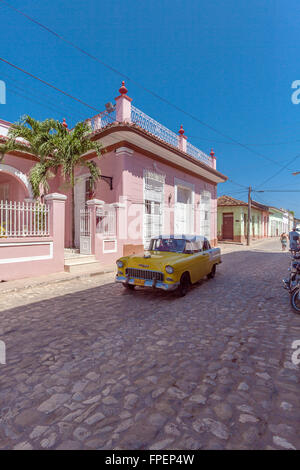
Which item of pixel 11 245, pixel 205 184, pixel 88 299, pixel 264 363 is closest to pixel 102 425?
pixel 264 363

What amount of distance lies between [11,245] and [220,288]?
20.0 ft

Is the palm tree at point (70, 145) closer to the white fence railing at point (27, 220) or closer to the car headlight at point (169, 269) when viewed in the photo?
the white fence railing at point (27, 220)

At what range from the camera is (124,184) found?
1008 centimetres

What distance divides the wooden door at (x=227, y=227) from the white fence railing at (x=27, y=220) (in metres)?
21.7

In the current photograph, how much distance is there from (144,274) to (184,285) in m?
1.04

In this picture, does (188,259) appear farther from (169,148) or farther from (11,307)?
(169,148)

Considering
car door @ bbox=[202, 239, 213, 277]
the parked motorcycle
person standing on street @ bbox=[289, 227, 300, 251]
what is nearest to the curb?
car door @ bbox=[202, 239, 213, 277]

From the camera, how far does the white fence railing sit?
6.76 m

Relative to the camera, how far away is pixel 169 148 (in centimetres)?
1122

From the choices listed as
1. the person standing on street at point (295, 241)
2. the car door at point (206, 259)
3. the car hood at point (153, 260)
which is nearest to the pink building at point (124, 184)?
the car hood at point (153, 260)

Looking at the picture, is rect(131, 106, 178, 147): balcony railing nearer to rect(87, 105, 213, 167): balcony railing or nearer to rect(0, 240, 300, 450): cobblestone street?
rect(87, 105, 213, 167): balcony railing

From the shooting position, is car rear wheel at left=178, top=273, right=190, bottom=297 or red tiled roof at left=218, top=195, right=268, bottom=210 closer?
car rear wheel at left=178, top=273, right=190, bottom=297

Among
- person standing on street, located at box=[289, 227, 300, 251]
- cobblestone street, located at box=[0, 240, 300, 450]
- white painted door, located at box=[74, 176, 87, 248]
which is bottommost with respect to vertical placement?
cobblestone street, located at box=[0, 240, 300, 450]

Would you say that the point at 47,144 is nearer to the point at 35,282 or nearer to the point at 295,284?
the point at 35,282
